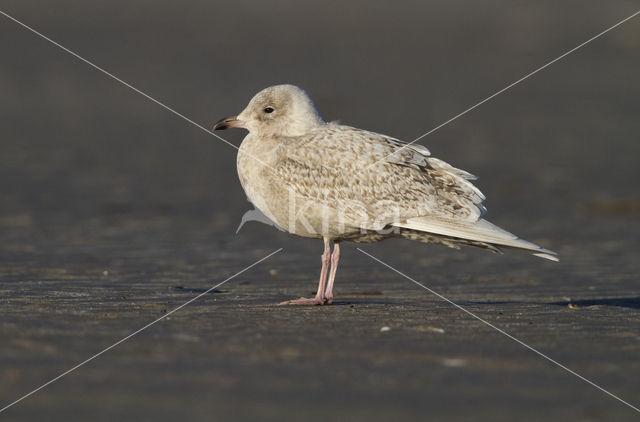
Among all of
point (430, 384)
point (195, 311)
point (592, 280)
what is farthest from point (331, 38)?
point (430, 384)

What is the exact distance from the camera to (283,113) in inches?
302

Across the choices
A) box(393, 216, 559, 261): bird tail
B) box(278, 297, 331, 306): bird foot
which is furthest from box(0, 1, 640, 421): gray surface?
box(393, 216, 559, 261): bird tail

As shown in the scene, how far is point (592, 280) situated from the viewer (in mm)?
9133

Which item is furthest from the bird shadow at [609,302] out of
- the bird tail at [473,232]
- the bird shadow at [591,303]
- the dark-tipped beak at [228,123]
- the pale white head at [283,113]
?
the dark-tipped beak at [228,123]

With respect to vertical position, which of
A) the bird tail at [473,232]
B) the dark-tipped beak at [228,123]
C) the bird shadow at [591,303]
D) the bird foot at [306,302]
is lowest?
the bird foot at [306,302]

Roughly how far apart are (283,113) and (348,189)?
87cm

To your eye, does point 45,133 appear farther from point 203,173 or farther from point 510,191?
point 510,191

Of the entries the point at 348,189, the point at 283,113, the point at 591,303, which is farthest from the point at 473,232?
the point at 283,113

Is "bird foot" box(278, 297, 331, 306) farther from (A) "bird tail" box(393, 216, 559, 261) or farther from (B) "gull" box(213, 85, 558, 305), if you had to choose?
(A) "bird tail" box(393, 216, 559, 261)

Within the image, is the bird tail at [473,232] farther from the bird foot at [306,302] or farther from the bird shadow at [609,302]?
the bird foot at [306,302]

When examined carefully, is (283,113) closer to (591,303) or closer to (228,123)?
(228,123)

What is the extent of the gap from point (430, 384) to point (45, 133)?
1454 cm

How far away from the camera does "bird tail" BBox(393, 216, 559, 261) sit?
6926mm

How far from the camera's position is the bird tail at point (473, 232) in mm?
6926
